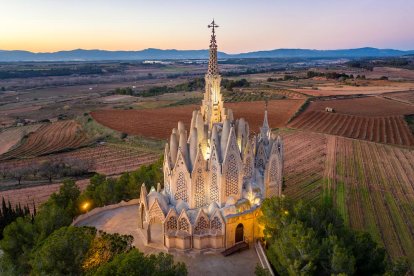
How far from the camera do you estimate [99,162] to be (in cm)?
6688

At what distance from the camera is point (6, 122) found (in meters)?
117

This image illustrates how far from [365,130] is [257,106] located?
4026cm

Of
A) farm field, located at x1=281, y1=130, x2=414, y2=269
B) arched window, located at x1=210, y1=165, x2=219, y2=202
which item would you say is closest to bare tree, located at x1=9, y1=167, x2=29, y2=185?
arched window, located at x1=210, y1=165, x2=219, y2=202

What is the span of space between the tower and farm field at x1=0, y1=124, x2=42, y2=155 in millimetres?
69364

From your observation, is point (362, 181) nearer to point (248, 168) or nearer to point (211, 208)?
point (248, 168)

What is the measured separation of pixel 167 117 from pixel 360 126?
5383 centimetres

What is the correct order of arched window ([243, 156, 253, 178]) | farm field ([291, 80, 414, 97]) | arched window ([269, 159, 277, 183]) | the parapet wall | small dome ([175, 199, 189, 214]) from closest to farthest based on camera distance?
small dome ([175, 199, 189, 214]) → arched window ([243, 156, 253, 178]) → arched window ([269, 159, 277, 183]) → the parapet wall → farm field ([291, 80, 414, 97])

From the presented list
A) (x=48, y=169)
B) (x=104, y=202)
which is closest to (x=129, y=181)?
(x=104, y=202)

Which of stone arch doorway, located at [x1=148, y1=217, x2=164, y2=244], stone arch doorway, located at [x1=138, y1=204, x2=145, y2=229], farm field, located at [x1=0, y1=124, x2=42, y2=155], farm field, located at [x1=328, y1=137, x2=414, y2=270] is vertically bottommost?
farm field, located at [x1=0, y1=124, x2=42, y2=155]

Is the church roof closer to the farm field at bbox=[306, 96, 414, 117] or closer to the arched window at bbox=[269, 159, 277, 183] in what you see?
the arched window at bbox=[269, 159, 277, 183]

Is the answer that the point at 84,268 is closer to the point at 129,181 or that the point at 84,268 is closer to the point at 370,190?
the point at 129,181

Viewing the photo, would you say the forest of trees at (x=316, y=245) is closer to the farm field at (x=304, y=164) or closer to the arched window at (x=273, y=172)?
the arched window at (x=273, y=172)

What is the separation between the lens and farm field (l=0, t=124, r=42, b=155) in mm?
86438

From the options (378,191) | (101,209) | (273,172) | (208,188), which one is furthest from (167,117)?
(208,188)
